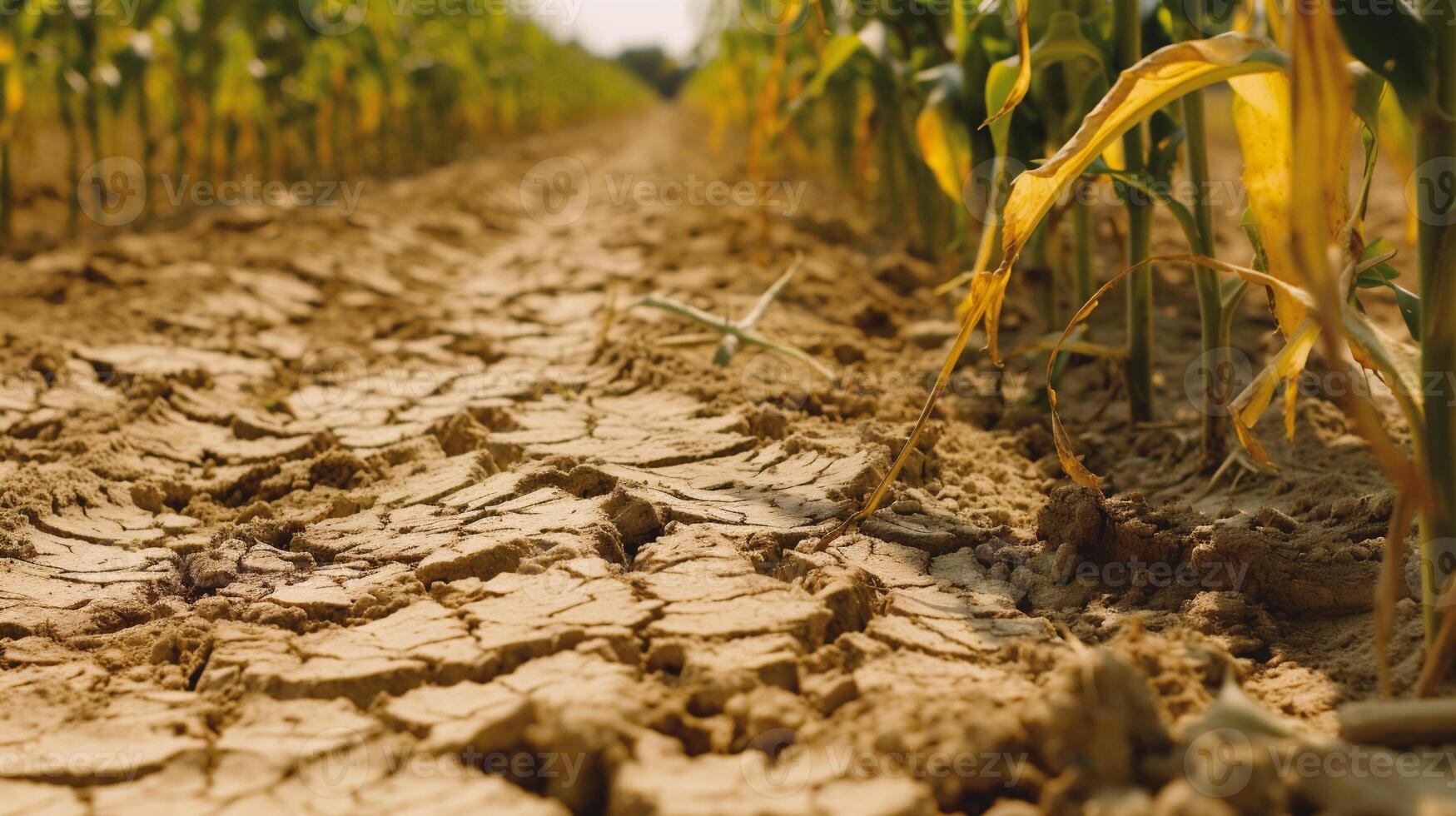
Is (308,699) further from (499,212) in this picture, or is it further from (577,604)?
(499,212)

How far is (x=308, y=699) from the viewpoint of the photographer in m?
1.20

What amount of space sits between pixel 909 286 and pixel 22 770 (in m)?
2.87

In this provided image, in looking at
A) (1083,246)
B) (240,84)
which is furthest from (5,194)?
(1083,246)

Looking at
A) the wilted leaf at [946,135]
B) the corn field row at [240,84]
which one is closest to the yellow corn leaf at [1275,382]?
the wilted leaf at [946,135]

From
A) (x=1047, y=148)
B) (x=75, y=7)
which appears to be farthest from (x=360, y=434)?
(x=75, y=7)

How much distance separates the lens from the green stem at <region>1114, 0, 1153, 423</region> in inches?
76.9

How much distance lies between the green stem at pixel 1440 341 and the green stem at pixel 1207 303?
79 centimetres

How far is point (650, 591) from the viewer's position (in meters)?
1.36

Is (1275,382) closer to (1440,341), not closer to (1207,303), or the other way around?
(1440,341)

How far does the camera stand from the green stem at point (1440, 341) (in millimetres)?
1037

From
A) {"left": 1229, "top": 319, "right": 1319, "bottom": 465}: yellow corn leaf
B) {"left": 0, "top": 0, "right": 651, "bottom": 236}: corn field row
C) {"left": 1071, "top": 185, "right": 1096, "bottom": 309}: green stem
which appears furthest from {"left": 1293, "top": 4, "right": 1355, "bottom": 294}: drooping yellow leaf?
{"left": 0, "top": 0, "right": 651, "bottom": 236}: corn field row

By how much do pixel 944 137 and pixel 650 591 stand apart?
5.18 ft

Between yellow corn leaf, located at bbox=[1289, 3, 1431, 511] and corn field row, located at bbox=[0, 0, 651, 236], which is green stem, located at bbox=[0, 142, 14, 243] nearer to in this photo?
corn field row, located at bbox=[0, 0, 651, 236]

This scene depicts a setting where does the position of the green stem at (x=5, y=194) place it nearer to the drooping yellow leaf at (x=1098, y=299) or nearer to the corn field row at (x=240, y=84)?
the corn field row at (x=240, y=84)
